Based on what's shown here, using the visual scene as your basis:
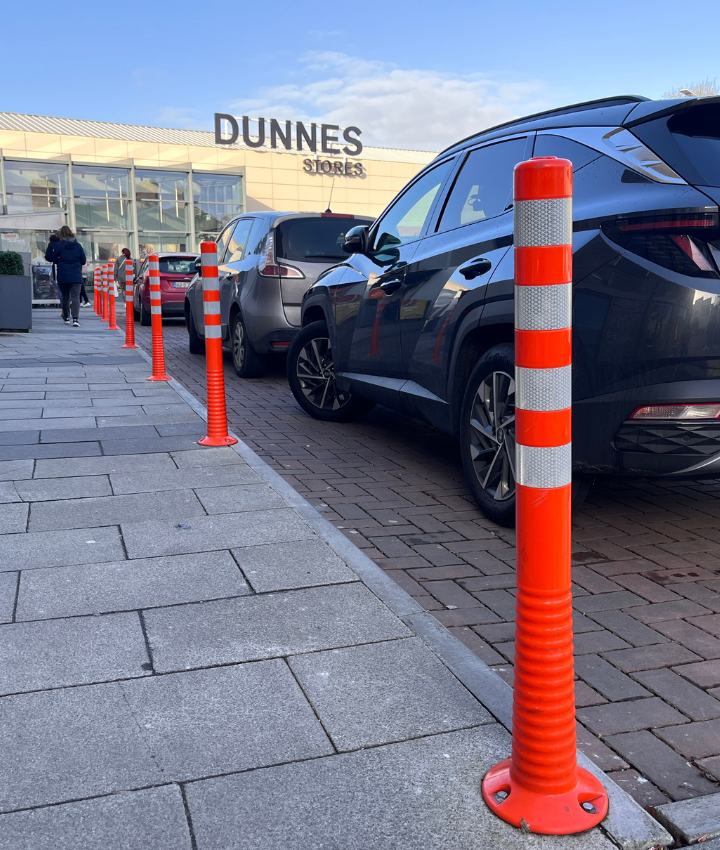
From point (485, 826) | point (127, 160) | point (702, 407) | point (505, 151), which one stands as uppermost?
point (127, 160)

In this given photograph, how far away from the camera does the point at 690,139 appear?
346 centimetres

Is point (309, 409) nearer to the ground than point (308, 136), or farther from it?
nearer to the ground

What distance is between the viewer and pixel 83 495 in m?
4.72

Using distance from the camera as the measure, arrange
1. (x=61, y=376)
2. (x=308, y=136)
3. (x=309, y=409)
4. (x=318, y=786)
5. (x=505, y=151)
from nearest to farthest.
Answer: (x=318, y=786)
(x=505, y=151)
(x=309, y=409)
(x=61, y=376)
(x=308, y=136)

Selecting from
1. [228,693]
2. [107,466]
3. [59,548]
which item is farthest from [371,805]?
[107,466]

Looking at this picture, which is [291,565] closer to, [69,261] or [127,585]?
[127,585]

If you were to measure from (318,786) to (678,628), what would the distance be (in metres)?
1.59

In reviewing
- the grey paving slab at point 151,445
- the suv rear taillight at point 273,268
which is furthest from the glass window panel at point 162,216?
the grey paving slab at point 151,445

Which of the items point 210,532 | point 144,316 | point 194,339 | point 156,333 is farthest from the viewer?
point 144,316

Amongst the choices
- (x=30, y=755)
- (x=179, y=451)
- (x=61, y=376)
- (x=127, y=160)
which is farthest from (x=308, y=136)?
(x=30, y=755)

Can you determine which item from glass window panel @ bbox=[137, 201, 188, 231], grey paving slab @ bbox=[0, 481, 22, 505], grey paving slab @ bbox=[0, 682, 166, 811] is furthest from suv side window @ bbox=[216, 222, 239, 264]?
glass window panel @ bbox=[137, 201, 188, 231]

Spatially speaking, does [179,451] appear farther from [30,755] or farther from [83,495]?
[30,755]

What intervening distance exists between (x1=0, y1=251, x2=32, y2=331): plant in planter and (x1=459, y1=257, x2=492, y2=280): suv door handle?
1354 cm

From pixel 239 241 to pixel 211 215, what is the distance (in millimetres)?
35496
